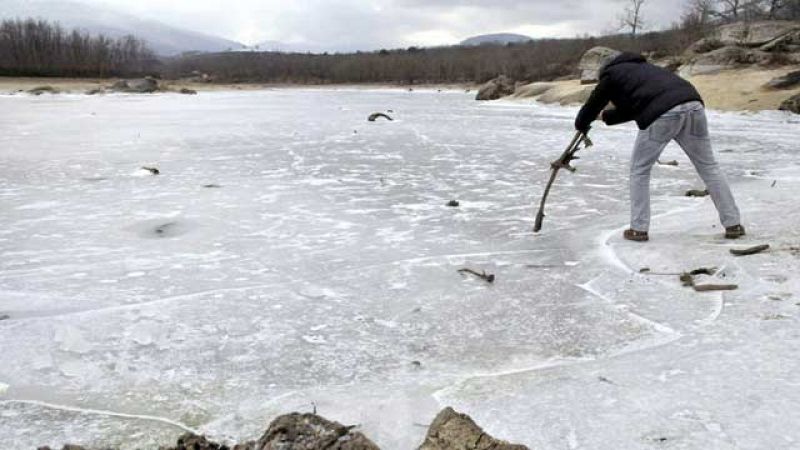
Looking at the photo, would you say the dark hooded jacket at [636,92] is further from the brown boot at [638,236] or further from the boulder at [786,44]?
the boulder at [786,44]

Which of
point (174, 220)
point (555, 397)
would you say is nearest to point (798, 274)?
point (555, 397)

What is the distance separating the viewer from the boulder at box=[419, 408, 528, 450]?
93.7 inches

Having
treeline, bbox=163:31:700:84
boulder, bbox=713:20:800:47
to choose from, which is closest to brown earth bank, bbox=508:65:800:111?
boulder, bbox=713:20:800:47

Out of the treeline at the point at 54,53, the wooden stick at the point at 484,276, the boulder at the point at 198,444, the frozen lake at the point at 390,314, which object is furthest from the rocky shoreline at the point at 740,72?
the treeline at the point at 54,53

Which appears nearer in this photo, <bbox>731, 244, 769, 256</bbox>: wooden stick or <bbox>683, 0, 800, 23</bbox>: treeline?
<bbox>731, 244, 769, 256</bbox>: wooden stick

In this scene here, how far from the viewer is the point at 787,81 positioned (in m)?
20.9

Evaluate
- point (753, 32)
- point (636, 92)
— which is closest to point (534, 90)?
point (753, 32)

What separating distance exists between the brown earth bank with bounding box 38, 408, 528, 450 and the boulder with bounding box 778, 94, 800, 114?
19472 mm

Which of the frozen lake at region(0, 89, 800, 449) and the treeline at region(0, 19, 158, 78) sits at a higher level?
the treeline at region(0, 19, 158, 78)

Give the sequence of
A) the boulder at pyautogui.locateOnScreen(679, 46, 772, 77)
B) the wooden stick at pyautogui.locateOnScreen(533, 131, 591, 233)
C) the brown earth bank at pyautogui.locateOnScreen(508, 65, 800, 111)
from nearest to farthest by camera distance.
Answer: the wooden stick at pyautogui.locateOnScreen(533, 131, 591, 233) < the brown earth bank at pyautogui.locateOnScreen(508, 65, 800, 111) < the boulder at pyautogui.locateOnScreen(679, 46, 772, 77)

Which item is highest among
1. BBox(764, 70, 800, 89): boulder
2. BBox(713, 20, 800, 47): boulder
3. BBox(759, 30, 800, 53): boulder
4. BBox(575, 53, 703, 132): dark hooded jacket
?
BBox(713, 20, 800, 47): boulder

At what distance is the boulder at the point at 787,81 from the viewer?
20719mm

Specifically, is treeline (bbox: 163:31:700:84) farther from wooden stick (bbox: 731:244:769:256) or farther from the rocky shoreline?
wooden stick (bbox: 731:244:769:256)

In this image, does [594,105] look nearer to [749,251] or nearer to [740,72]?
[749,251]
